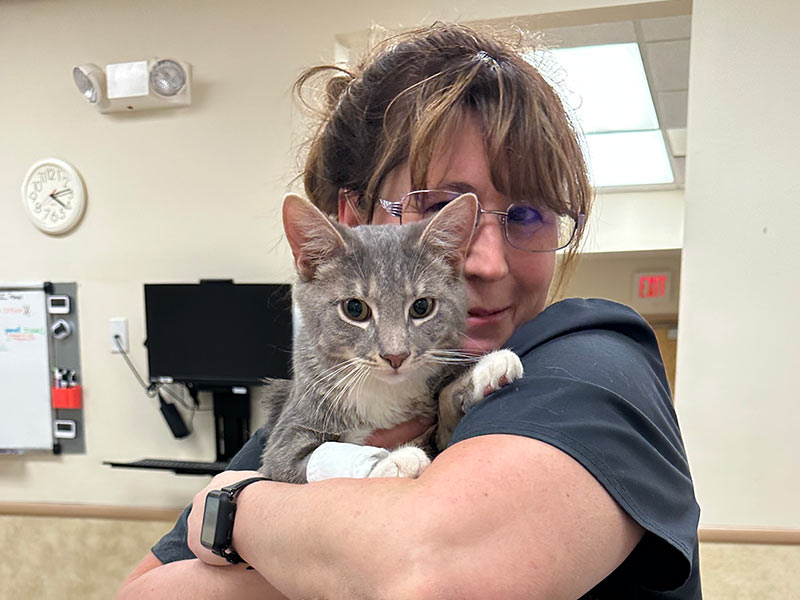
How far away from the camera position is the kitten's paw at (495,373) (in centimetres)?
91

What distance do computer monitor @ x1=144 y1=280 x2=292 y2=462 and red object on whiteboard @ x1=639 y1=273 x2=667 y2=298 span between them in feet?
9.12

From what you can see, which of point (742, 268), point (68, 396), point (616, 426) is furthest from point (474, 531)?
point (68, 396)

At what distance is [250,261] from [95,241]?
894 millimetres

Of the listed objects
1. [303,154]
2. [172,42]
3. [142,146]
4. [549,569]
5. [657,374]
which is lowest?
[549,569]

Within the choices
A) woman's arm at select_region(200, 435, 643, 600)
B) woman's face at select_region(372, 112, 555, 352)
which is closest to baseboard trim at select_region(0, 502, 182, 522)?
woman's face at select_region(372, 112, 555, 352)

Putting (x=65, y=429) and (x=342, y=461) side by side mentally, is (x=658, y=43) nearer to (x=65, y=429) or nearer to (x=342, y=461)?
(x=342, y=461)

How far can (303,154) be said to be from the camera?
6.61 ft

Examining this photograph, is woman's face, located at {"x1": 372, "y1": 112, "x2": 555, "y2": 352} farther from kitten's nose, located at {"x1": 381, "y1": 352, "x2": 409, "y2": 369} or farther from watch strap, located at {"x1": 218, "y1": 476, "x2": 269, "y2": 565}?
watch strap, located at {"x1": 218, "y1": 476, "x2": 269, "y2": 565}

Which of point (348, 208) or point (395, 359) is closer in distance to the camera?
point (395, 359)

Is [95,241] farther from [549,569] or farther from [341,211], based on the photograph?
[549,569]

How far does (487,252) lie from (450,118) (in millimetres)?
256

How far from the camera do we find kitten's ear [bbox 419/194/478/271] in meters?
1.08

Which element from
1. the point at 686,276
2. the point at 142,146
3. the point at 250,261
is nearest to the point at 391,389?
the point at 686,276

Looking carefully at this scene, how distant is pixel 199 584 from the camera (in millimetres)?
1102
